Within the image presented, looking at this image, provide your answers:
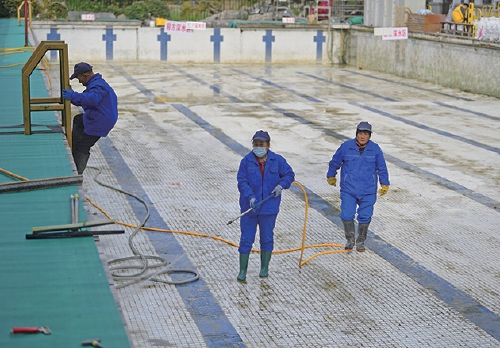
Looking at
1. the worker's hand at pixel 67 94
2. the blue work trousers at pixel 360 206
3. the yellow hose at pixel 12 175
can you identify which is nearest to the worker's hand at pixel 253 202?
the blue work trousers at pixel 360 206

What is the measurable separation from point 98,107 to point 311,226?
3.04 m

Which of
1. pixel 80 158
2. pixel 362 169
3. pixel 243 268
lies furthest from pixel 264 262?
pixel 80 158

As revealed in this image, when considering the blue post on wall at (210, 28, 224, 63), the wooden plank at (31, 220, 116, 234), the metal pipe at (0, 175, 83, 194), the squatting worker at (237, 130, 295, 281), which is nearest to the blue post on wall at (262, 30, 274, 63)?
the blue post on wall at (210, 28, 224, 63)

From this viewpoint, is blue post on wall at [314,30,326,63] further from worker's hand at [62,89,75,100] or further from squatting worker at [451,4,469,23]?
worker's hand at [62,89,75,100]

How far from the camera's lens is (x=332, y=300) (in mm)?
7637

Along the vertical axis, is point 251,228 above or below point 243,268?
above

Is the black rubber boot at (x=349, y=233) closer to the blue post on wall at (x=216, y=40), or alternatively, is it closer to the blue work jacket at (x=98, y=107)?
the blue work jacket at (x=98, y=107)

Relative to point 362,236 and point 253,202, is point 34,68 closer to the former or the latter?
point 253,202

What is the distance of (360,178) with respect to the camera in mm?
8875

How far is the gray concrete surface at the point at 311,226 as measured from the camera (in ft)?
23.1

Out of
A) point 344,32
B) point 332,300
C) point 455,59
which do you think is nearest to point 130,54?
point 344,32

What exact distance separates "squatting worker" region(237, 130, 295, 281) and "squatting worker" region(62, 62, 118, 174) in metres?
2.91

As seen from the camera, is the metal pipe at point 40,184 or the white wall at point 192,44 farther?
the white wall at point 192,44

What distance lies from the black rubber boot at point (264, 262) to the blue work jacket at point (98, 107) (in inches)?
127
